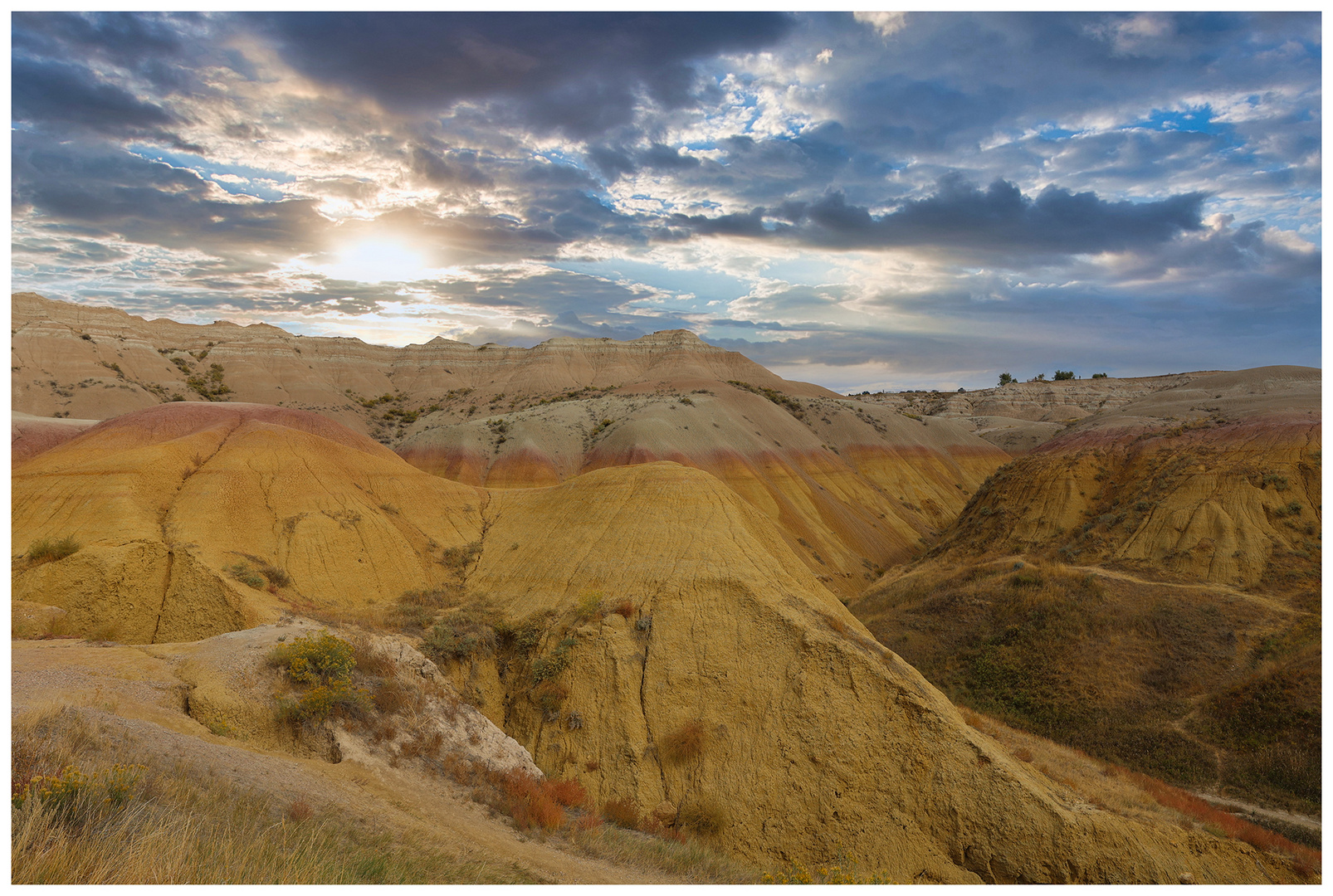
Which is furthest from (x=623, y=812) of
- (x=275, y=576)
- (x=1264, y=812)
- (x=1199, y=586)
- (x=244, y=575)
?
(x=1199, y=586)

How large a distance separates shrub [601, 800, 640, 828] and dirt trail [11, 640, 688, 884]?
330 cm

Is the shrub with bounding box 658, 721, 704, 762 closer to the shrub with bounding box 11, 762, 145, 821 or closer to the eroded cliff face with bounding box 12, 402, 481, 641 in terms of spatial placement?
the shrub with bounding box 11, 762, 145, 821

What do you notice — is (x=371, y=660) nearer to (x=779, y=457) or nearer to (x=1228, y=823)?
(x=1228, y=823)

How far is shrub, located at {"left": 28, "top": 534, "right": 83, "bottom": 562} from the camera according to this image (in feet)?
62.4

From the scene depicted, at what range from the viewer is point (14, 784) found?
6.59 metres

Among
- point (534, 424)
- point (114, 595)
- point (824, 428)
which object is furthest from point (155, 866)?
point (824, 428)

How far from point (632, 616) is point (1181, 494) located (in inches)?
1223

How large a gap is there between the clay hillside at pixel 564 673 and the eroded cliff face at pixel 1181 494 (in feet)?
0.84

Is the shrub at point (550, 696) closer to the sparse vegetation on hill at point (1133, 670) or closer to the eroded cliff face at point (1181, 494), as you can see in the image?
the sparse vegetation on hill at point (1133, 670)

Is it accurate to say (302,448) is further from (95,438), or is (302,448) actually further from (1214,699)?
(1214,699)

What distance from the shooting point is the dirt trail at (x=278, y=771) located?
888 centimetres

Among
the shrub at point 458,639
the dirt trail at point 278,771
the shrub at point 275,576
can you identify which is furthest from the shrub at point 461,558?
the dirt trail at point 278,771

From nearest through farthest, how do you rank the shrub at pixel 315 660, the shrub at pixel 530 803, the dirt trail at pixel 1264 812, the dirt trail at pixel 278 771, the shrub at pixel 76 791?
the shrub at pixel 76 791, the dirt trail at pixel 278 771, the shrub at pixel 530 803, the shrub at pixel 315 660, the dirt trail at pixel 1264 812

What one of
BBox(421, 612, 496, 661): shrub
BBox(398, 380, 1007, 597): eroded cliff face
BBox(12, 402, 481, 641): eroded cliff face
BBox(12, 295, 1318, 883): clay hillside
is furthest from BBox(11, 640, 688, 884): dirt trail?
BBox(398, 380, 1007, 597): eroded cliff face
